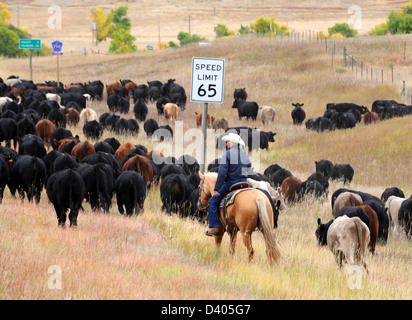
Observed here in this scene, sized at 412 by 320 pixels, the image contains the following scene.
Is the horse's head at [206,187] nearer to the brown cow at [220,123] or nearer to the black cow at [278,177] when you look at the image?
the black cow at [278,177]

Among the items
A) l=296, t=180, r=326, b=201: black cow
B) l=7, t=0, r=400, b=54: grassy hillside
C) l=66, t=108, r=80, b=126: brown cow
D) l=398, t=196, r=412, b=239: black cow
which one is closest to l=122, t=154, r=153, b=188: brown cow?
l=296, t=180, r=326, b=201: black cow

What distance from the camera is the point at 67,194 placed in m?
12.0

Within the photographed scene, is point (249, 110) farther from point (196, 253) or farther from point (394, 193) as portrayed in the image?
point (196, 253)

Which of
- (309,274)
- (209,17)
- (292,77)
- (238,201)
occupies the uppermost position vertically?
(209,17)

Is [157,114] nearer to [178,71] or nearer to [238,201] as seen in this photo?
[178,71]

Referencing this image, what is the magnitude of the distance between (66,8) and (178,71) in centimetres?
13207

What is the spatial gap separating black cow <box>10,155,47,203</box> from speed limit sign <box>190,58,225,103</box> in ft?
12.7

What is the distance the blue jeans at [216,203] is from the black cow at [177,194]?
448 centimetres

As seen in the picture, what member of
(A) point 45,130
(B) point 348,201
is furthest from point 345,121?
(B) point 348,201

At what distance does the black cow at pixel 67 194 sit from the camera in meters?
12.0

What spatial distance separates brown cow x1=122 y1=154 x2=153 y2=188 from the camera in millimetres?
16625

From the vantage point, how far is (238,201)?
9594 mm

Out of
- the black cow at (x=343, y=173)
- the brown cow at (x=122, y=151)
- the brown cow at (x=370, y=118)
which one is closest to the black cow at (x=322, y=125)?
the brown cow at (x=370, y=118)
